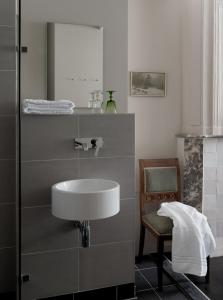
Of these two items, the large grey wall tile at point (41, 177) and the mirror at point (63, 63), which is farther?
the mirror at point (63, 63)

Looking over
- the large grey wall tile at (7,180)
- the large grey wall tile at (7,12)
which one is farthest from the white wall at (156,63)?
the large grey wall tile at (7,180)

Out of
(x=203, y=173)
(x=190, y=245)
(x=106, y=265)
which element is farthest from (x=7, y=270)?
(x=203, y=173)

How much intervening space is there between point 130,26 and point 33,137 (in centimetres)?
141

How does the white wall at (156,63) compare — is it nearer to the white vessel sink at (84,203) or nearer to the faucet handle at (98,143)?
the faucet handle at (98,143)

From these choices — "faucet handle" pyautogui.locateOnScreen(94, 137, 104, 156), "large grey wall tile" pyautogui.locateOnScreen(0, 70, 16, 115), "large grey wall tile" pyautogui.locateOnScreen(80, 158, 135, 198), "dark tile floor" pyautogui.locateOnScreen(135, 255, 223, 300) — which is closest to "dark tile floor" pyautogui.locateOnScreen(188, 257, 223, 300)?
"dark tile floor" pyautogui.locateOnScreen(135, 255, 223, 300)

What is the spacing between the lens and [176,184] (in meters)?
2.68

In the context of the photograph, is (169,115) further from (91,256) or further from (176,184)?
(91,256)

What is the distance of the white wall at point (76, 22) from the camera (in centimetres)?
215

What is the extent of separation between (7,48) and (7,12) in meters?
0.23

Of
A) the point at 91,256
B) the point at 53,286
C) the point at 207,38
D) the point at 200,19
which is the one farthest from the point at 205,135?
the point at 53,286

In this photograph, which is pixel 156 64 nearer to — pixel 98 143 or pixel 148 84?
pixel 148 84

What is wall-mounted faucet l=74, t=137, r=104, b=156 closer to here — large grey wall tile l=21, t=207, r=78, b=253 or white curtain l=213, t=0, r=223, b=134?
large grey wall tile l=21, t=207, r=78, b=253

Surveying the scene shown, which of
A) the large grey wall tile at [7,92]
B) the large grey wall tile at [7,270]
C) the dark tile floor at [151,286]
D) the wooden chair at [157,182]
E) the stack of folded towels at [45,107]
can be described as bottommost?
the dark tile floor at [151,286]

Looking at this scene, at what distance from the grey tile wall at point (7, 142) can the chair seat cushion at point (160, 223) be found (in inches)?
40.6
